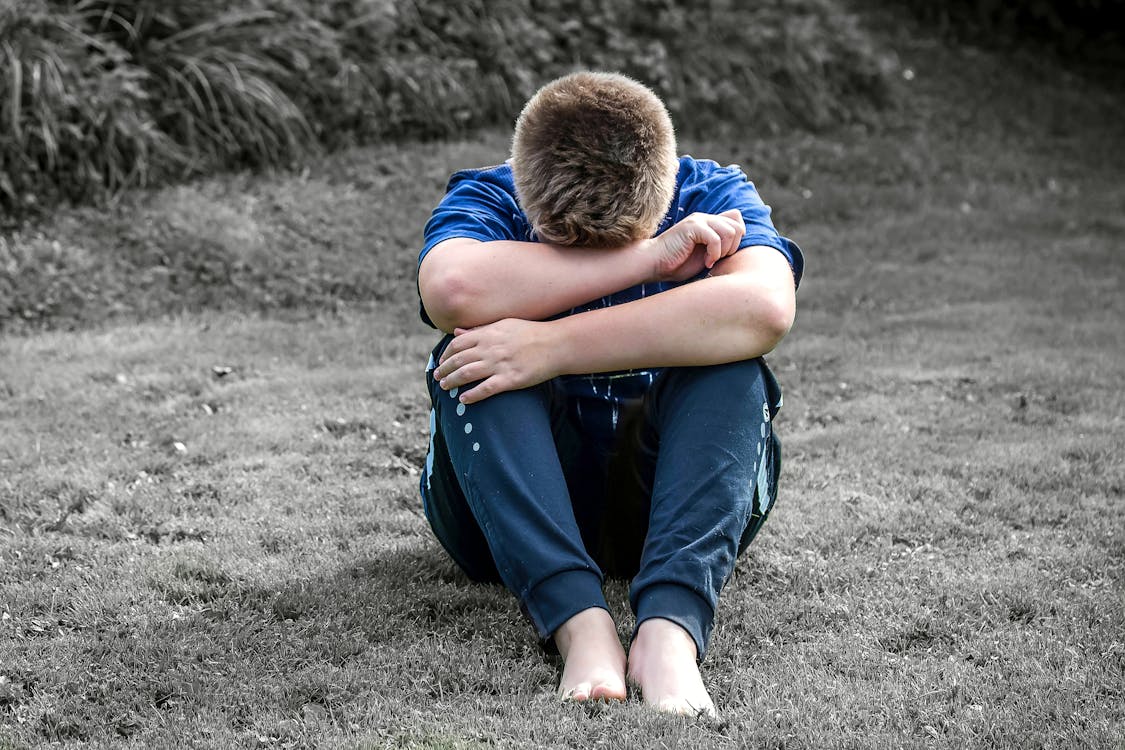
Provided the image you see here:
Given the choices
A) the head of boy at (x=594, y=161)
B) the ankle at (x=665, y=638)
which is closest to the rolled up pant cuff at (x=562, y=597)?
the ankle at (x=665, y=638)

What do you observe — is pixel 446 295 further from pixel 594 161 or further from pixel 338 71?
pixel 338 71

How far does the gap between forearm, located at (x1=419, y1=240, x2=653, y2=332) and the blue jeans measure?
0.52ft

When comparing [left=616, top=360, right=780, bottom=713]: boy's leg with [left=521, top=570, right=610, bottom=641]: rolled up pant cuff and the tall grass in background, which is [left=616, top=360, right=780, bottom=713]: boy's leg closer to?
[left=521, top=570, right=610, bottom=641]: rolled up pant cuff

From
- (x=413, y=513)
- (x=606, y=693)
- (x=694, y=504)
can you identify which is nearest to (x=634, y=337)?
(x=694, y=504)

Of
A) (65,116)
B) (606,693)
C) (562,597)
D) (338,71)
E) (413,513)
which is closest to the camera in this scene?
(606,693)

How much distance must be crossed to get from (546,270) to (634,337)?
0.24 m

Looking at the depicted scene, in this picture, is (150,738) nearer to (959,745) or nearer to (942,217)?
(959,745)

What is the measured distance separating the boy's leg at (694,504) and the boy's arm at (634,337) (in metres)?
0.08

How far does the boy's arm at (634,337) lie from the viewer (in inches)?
95.6

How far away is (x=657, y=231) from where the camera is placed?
2719 mm

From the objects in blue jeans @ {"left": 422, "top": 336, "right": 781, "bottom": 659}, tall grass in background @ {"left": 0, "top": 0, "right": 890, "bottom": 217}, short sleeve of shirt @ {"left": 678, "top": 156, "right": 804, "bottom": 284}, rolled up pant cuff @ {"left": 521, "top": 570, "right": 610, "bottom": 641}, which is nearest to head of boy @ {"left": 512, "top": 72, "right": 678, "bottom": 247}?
short sleeve of shirt @ {"left": 678, "top": 156, "right": 804, "bottom": 284}

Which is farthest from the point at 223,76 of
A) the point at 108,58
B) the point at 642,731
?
the point at 642,731

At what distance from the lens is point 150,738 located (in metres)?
2.21

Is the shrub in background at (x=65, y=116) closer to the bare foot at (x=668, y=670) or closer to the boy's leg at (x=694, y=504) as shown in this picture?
the boy's leg at (x=694, y=504)
